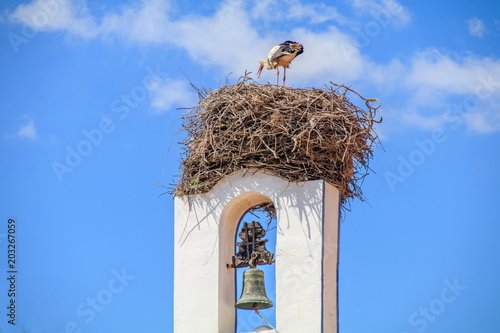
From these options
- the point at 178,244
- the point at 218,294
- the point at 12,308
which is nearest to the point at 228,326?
the point at 218,294

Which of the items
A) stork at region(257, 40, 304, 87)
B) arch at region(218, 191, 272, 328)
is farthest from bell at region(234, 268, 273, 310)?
stork at region(257, 40, 304, 87)

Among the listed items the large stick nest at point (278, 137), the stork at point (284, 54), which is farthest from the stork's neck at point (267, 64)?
the large stick nest at point (278, 137)

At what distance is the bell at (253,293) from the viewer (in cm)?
1205

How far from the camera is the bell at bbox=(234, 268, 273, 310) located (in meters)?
12.0

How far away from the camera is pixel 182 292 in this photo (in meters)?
12.2

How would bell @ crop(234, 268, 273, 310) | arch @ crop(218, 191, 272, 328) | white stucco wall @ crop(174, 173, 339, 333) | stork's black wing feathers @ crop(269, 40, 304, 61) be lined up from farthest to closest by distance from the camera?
1. stork's black wing feathers @ crop(269, 40, 304, 61)
2. arch @ crop(218, 191, 272, 328)
3. bell @ crop(234, 268, 273, 310)
4. white stucco wall @ crop(174, 173, 339, 333)

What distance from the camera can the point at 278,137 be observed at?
12531mm

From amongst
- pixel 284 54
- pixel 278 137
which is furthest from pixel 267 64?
pixel 278 137

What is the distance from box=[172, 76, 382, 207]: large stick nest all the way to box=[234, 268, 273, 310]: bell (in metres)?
1.13

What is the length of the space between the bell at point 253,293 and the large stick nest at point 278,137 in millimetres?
1126

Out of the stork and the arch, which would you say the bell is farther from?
the stork

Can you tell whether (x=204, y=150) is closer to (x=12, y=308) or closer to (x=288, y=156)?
(x=288, y=156)

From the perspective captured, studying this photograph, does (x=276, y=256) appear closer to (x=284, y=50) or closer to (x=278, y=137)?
(x=278, y=137)

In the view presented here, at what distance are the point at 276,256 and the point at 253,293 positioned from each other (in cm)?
51
